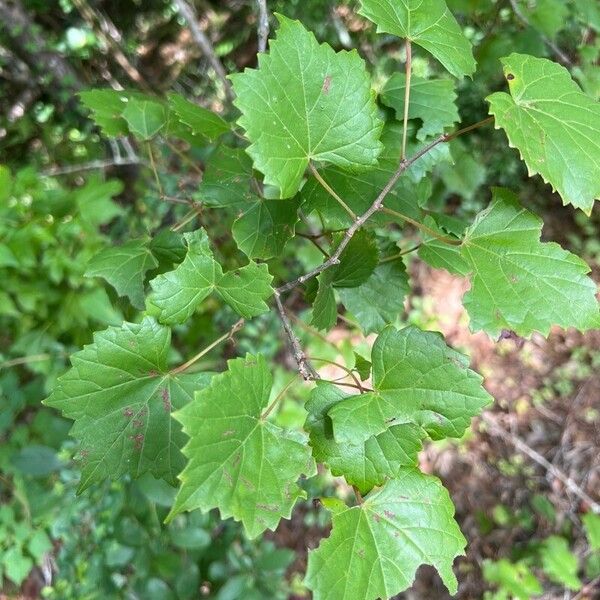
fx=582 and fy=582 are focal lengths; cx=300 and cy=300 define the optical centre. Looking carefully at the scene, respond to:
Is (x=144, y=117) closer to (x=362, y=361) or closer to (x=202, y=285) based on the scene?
(x=202, y=285)

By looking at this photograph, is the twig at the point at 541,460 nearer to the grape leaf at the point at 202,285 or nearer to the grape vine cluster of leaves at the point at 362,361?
the grape vine cluster of leaves at the point at 362,361

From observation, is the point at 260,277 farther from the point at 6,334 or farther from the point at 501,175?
the point at 501,175

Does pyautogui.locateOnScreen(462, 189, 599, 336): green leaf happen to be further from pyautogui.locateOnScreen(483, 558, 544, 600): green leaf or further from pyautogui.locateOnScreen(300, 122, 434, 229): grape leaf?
pyautogui.locateOnScreen(483, 558, 544, 600): green leaf

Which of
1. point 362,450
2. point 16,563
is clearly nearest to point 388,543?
point 362,450

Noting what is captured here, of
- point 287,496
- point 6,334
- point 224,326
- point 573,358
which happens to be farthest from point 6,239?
point 573,358

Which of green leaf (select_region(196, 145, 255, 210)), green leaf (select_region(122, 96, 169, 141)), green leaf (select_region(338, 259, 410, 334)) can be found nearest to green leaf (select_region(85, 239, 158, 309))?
green leaf (select_region(196, 145, 255, 210))

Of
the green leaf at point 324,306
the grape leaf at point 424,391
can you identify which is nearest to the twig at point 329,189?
the green leaf at point 324,306

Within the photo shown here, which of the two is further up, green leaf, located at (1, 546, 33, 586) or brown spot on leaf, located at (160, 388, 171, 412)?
brown spot on leaf, located at (160, 388, 171, 412)
